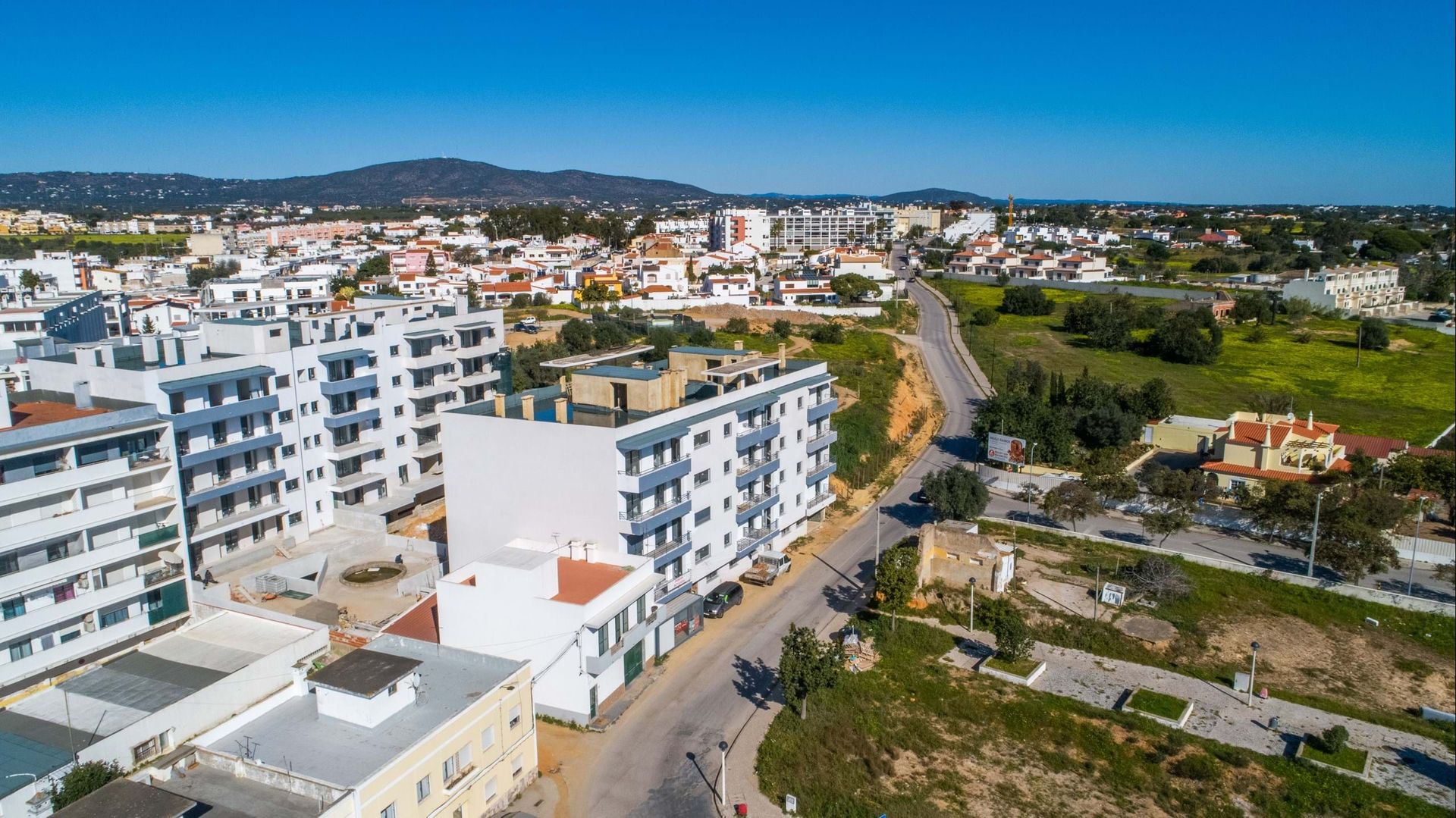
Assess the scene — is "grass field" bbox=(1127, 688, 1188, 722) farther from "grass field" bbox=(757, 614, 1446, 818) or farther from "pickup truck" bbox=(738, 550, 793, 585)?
"pickup truck" bbox=(738, 550, 793, 585)

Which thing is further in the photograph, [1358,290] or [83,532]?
[1358,290]

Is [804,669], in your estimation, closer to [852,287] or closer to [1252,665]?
[1252,665]

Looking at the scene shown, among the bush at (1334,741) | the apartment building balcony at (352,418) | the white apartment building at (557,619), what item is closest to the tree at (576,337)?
the apartment building balcony at (352,418)

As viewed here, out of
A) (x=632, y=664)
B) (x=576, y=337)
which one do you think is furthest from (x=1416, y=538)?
(x=576, y=337)

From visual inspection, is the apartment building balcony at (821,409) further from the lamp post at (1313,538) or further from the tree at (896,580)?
the lamp post at (1313,538)

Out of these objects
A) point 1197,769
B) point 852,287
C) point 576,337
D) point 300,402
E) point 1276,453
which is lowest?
point 1197,769

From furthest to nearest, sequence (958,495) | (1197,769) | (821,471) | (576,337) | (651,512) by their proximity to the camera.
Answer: (576,337), (821,471), (958,495), (651,512), (1197,769)

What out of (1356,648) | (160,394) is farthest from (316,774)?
(1356,648)

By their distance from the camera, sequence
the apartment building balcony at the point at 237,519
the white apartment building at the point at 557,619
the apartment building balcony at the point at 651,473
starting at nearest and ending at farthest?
the white apartment building at the point at 557,619
the apartment building balcony at the point at 651,473
the apartment building balcony at the point at 237,519
